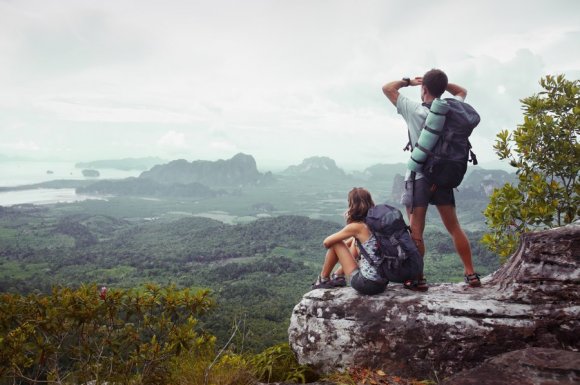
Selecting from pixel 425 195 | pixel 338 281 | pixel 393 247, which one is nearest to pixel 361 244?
pixel 393 247

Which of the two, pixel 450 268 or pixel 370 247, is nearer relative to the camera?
pixel 370 247

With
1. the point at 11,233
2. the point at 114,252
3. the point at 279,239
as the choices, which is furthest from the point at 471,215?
the point at 11,233

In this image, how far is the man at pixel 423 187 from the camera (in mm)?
4441

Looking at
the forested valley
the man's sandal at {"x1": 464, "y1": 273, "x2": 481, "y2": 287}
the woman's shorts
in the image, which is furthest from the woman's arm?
the forested valley

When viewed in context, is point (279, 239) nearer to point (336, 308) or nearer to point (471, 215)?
point (471, 215)

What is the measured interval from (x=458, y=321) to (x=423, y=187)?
154 centimetres

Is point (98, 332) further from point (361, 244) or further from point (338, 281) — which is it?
point (361, 244)

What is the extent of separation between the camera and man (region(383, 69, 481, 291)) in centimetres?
444

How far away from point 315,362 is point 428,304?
1.52 m

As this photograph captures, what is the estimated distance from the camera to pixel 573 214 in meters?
6.14

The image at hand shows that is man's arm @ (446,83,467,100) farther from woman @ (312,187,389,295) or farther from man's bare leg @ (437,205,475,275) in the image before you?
woman @ (312,187,389,295)

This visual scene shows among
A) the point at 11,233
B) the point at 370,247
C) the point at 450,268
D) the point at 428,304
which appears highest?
the point at 370,247

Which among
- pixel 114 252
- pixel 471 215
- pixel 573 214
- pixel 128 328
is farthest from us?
pixel 471 215

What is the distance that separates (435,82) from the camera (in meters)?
4.40
